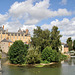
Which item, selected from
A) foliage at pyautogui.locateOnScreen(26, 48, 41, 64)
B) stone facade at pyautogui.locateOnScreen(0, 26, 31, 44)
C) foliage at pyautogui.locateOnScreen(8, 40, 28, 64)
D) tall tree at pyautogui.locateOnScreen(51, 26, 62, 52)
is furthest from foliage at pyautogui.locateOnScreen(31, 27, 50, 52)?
stone facade at pyautogui.locateOnScreen(0, 26, 31, 44)

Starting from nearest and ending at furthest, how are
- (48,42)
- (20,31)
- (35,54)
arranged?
(35,54) < (48,42) < (20,31)

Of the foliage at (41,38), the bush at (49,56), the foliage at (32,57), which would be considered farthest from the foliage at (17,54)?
the foliage at (41,38)

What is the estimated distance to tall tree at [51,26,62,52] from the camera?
42.2 metres

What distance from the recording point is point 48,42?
A: 42.5 m

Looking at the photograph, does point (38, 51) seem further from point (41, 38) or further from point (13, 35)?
point (13, 35)

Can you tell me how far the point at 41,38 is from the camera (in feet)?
144

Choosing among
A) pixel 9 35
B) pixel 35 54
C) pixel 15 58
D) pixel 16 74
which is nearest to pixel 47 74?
pixel 16 74

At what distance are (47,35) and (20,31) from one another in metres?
56.6

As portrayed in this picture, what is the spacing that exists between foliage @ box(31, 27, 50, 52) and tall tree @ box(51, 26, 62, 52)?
5.24ft

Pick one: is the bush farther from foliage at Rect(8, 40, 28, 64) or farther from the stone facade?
the stone facade

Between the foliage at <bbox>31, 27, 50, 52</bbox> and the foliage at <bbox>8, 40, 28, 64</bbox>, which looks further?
the foliage at <bbox>31, 27, 50, 52</bbox>

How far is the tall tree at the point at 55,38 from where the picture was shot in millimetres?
42206

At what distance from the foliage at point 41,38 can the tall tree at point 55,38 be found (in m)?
1.60

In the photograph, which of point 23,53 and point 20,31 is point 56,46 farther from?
point 20,31
